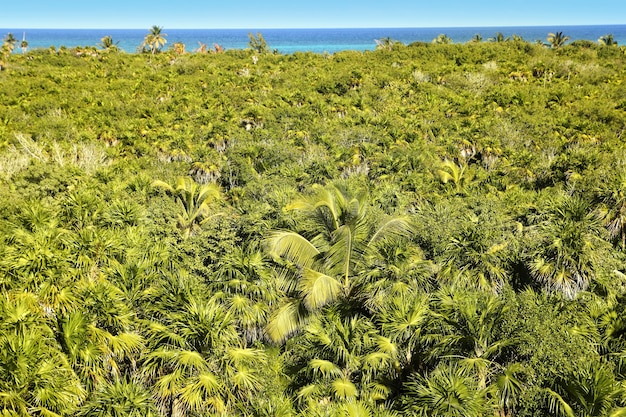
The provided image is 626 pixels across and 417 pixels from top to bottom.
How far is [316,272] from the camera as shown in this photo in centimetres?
1343

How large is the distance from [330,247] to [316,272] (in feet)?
3.93

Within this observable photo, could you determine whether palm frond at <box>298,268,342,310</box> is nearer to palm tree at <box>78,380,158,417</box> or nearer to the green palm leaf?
the green palm leaf

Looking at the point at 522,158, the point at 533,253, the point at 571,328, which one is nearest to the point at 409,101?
the point at 522,158

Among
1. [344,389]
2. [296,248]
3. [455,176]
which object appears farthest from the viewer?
[455,176]

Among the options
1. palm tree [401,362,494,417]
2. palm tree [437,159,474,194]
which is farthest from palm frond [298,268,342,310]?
palm tree [437,159,474,194]

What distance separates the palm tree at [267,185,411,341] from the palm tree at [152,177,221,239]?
6893 mm

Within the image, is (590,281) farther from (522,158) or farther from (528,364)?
(522,158)

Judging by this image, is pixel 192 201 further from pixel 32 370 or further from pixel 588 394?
pixel 588 394

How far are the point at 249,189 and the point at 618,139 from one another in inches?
970

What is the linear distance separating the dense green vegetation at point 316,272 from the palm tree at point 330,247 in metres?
0.08

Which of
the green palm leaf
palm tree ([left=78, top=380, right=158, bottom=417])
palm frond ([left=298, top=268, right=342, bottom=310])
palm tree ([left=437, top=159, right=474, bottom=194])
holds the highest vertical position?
palm tree ([left=437, top=159, right=474, bottom=194])

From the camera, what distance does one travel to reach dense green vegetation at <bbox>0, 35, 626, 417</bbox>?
953cm

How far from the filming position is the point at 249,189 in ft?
75.1

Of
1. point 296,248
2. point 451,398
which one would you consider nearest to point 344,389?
point 451,398
